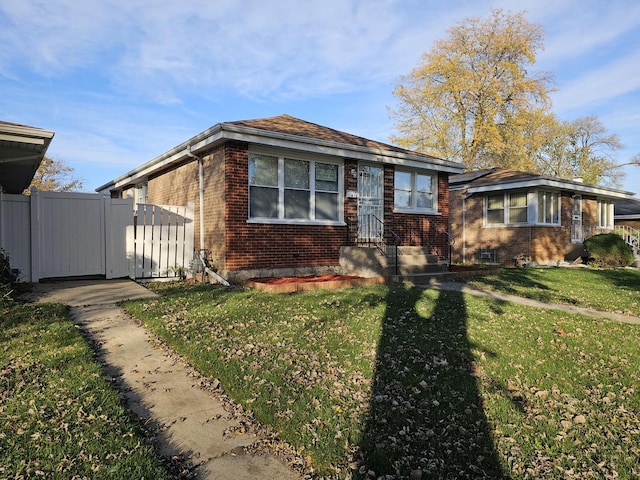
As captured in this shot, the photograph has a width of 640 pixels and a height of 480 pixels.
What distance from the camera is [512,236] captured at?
1777 centimetres

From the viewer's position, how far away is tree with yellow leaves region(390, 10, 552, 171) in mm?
29969

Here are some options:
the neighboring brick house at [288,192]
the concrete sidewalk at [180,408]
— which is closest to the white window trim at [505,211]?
the neighboring brick house at [288,192]

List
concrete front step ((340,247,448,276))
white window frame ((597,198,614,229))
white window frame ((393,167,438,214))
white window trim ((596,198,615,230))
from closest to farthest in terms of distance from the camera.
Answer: concrete front step ((340,247,448,276)) → white window frame ((393,167,438,214)) → white window trim ((596,198,615,230)) → white window frame ((597,198,614,229))

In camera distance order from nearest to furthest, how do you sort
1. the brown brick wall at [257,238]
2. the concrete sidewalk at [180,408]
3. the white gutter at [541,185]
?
the concrete sidewalk at [180,408] < the brown brick wall at [257,238] < the white gutter at [541,185]

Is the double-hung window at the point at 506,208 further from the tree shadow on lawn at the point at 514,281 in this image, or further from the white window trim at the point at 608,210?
the white window trim at the point at 608,210

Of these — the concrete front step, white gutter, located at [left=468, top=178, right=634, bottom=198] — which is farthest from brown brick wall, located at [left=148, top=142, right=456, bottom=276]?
white gutter, located at [left=468, top=178, right=634, bottom=198]

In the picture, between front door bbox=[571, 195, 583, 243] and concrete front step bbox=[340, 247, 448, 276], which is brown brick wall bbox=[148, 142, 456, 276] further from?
front door bbox=[571, 195, 583, 243]

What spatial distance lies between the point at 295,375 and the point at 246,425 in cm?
95

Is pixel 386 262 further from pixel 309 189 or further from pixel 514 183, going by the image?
pixel 514 183

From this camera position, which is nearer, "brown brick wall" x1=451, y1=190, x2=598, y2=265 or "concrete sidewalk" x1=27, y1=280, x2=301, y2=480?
"concrete sidewalk" x1=27, y1=280, x2=301, y2=480

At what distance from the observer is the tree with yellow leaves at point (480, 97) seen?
30.0m

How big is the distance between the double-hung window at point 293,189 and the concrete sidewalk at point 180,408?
453 centimetres

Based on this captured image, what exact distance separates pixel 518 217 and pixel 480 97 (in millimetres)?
16078

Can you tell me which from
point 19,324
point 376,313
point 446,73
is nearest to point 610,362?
point 376,313
